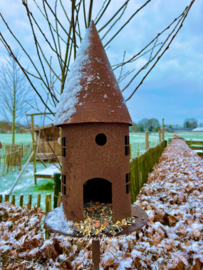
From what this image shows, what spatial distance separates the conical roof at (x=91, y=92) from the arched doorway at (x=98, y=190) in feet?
2.99

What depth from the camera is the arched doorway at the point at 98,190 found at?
6.13ft

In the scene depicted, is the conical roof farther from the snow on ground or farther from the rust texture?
the snow on ground

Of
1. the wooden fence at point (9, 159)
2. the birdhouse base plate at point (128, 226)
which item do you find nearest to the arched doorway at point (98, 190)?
the birdhouse base plate at point (128, 226)

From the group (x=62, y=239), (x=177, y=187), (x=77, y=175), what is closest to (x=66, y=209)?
(x=77, y=175)

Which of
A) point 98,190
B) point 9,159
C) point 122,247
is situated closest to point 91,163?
point 98,190

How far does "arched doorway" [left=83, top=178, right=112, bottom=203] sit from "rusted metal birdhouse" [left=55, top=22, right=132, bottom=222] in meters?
0.60

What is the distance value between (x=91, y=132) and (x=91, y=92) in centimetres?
26

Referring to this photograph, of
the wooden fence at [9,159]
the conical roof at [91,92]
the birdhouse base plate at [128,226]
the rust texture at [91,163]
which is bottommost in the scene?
the wooden fence at [9,159]

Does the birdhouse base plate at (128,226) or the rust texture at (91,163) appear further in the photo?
the rust texture at (91,163)

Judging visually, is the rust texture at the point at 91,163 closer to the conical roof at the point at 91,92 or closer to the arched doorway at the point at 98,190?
the conical roof at the point at 91,92

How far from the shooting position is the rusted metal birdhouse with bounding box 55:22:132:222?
1141mm

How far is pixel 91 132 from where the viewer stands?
1.18 metres

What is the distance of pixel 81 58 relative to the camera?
1.28m

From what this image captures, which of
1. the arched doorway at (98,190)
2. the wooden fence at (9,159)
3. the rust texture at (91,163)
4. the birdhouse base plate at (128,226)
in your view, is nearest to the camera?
the birdhouse base plate at (128,226)
